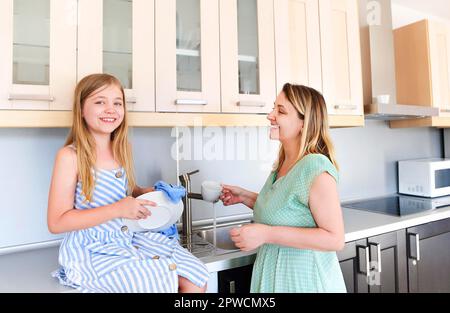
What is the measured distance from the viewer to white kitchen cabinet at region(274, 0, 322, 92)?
147cm

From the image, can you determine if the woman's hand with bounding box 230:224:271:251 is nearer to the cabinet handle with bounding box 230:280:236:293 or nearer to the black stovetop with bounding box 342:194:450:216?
the cabinet handle with bounding box 230:280:236:293

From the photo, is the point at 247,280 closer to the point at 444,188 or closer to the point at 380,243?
the point at 380,243

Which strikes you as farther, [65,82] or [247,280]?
[247,280]

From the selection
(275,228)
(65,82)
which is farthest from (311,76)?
(65,82)

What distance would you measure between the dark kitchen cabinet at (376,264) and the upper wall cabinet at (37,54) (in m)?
1.27

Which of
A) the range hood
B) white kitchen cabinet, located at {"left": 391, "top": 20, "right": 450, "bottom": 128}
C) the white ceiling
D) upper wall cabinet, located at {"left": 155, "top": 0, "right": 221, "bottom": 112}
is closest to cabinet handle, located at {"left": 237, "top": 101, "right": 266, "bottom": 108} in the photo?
upper wall cabinet, located at {"left": 155, "top": 0, "right": 221, "bottom": 112}

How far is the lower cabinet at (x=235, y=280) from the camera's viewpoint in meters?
1.11

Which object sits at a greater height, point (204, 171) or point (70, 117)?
point (70, 117)

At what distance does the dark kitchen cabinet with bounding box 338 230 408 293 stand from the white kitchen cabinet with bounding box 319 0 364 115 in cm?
66

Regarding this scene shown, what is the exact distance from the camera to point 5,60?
A: 3.23 ft

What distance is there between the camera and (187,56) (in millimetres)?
1284

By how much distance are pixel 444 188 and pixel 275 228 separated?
6.18ft
